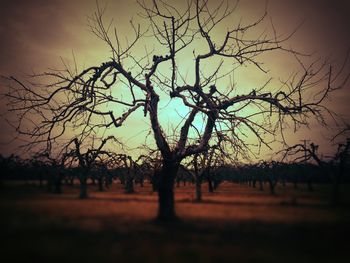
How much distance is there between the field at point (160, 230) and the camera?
4.76m

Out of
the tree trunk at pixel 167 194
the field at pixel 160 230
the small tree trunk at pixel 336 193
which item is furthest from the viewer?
the small tree trunk at pixel 336 193

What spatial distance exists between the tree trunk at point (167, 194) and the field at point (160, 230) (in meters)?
0.25

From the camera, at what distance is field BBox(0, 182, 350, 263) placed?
4762 millimetres

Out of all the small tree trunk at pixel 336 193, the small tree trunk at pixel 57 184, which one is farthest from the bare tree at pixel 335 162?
the small tree trunk at pixel 57 184

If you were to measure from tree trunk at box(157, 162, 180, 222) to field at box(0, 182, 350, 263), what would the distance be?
25 centimetres

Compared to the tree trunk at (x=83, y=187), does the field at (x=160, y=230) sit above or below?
below

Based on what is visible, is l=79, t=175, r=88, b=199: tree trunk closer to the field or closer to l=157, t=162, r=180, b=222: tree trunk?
the field

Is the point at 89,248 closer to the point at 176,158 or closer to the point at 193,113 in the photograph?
the point at 176,158

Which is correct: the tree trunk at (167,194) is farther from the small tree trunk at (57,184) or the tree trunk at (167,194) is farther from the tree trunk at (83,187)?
the small tree trunk at (57,184)

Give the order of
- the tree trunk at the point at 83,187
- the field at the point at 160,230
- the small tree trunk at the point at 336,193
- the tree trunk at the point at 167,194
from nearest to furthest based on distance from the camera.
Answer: the field at the point at 160,230 < the tree trunk at the point at 167,194 < the tree trunk at the point at 83,187 < the small tree trunk at the point at 336,193

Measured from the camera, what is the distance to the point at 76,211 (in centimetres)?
672

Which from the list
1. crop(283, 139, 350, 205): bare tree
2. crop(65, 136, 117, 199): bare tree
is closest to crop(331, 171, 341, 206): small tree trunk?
crop(283, 139, 350, 205): bare tree

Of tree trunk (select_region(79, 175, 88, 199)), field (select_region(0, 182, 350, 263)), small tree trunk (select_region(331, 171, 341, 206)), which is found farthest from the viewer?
small tree trunk (select_region(331, 171, 341, 206))

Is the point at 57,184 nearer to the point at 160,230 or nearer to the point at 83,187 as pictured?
the point at 83,187
